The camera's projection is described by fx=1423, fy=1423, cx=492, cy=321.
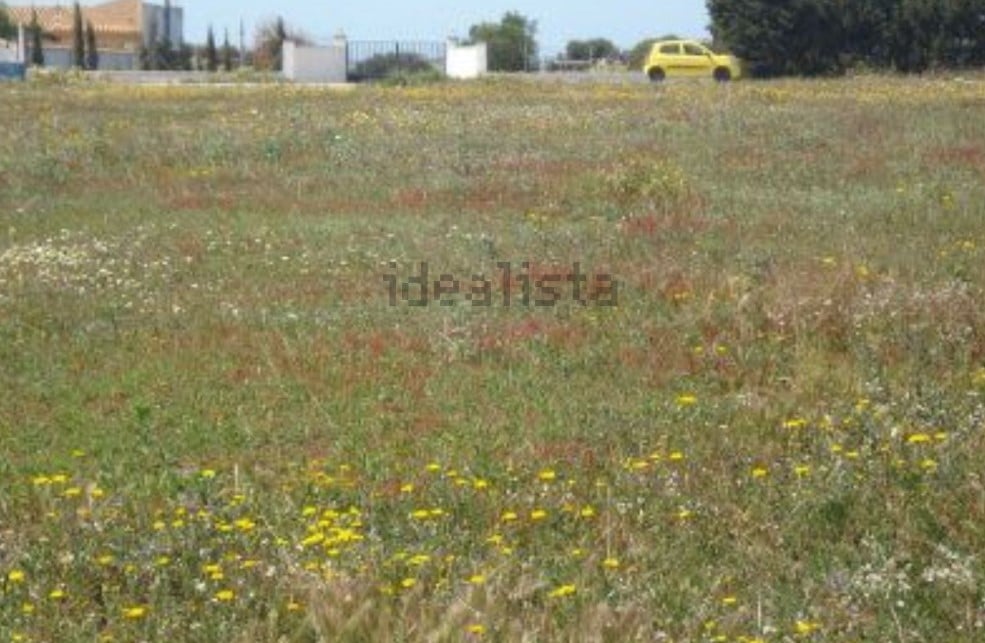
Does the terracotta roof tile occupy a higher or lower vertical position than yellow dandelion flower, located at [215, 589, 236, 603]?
higher

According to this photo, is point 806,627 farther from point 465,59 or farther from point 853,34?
point 465,59

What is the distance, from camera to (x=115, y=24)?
10225 cm

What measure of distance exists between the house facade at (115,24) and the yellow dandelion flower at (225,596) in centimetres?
8257

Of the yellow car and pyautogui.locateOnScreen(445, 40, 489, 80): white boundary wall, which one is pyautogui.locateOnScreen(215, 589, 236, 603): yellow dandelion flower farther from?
pyautogui.locateOnScreen(445, 40, 489, 80): white boundary wall

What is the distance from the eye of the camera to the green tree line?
151 ft

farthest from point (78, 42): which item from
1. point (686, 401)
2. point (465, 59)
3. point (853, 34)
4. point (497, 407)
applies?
point (686, 401)

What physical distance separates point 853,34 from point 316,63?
77.4 feet

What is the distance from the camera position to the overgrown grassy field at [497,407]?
5.20 metres

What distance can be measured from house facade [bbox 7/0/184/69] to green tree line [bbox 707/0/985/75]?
47.2 metres

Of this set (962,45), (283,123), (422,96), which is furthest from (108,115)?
(962,45)

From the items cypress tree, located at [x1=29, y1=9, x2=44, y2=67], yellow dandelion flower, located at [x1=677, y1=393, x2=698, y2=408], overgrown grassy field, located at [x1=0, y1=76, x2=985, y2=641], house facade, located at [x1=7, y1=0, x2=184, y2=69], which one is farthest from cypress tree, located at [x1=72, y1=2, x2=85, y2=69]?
yellow dandelion flower, located at [x1=677, y1=393, x2=698, y2=408]

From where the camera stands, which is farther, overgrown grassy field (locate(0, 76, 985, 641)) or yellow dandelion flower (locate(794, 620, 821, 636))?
overgrown grassy field (locate(0, 76, 985, 641))

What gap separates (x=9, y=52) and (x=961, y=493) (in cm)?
6909

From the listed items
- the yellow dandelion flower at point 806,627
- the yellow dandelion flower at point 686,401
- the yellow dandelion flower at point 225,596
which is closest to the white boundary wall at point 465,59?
the yellow dandelion flower at point 686,401
